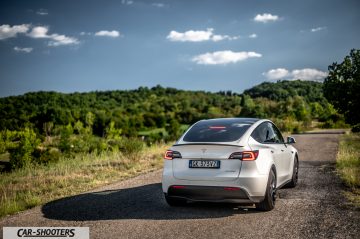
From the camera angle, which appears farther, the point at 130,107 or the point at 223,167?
the point at 130,107

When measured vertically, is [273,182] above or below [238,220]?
above

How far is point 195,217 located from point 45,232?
7.70ft

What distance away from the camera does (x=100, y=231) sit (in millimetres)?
5219

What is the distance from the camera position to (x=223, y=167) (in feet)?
18.7

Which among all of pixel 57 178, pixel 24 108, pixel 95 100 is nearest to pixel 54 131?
pixel 24 108

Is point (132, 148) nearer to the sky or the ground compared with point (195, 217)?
nearer to the sky

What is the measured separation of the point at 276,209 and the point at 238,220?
102 centimetres

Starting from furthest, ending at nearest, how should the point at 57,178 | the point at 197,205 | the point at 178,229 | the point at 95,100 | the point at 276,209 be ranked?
the point at 95,100, the point at 57,178, the point at 197,205, the point at 276,209, the point at 178,229

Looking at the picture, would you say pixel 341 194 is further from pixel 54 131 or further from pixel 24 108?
pixel 24 108

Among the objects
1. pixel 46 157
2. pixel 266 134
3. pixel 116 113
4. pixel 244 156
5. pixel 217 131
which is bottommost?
pixel 46 157

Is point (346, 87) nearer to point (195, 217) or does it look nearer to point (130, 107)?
point (195, 217)

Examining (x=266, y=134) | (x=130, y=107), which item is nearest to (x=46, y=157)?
(x=266, y=134)

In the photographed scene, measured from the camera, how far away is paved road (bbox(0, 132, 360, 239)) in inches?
199

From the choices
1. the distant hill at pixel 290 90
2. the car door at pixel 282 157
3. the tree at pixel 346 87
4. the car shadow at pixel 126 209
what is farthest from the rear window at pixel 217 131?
the distant hill at pixel 290 90
